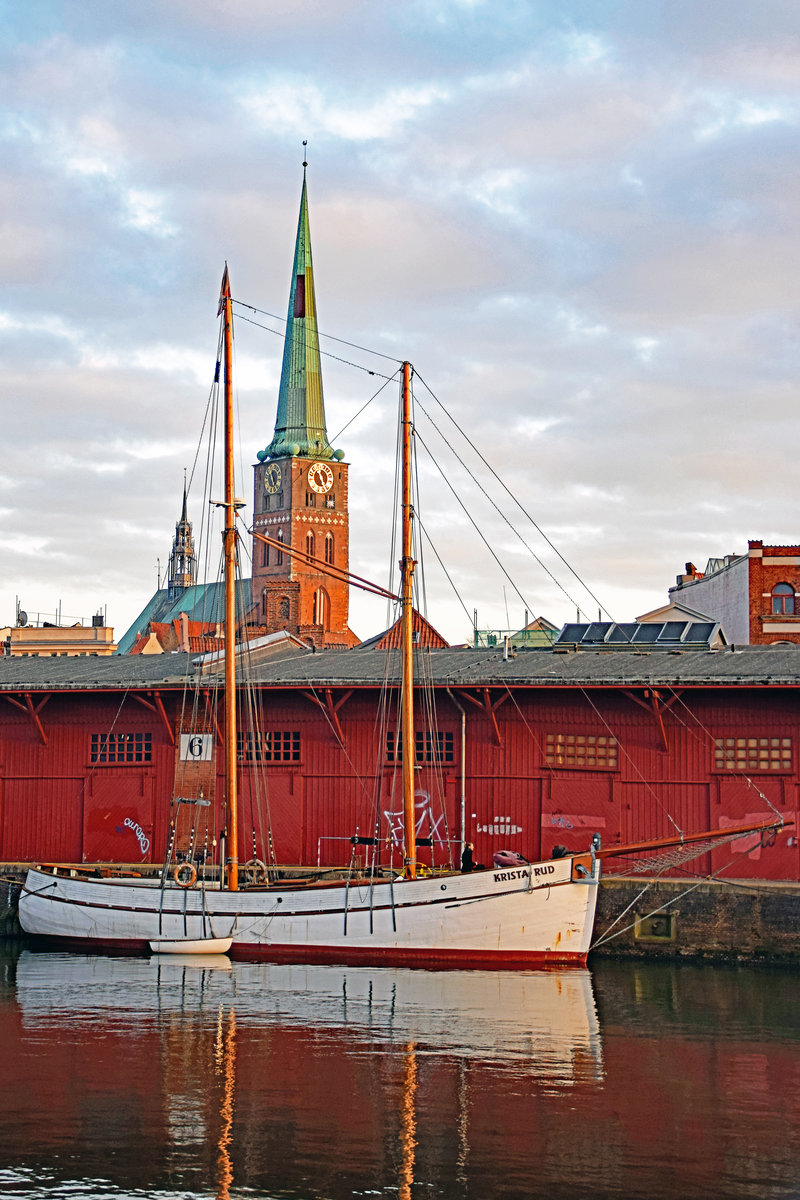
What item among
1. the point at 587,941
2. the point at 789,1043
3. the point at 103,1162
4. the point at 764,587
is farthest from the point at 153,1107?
the point at 764,587

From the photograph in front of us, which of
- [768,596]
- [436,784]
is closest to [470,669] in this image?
[436,784]

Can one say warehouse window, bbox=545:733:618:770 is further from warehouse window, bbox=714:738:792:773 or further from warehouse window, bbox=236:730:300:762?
warehouse window, bbox=236:730:300:762

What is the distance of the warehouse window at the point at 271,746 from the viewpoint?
44219 millimetres

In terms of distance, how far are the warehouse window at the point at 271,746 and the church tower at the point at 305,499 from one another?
127159 mm

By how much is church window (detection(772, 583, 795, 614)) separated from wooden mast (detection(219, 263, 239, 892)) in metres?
39.2

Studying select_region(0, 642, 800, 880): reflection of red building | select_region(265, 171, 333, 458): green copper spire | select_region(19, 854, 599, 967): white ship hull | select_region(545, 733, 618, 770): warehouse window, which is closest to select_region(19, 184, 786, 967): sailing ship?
select_region(19, 854, 599, 967): white ship hull

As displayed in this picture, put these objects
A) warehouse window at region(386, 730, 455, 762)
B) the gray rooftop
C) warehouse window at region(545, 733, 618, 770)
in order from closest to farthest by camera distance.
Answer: the gray rooftop < warehouse window at region(545, 733, 618, 770) < warehouse window at region(386, 730, 455, 762)

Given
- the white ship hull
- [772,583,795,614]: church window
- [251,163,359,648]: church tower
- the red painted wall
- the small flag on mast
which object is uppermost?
Result: [251,163,359,648]: church tower

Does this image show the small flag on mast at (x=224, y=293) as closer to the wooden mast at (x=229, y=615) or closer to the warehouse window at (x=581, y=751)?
the wooden mast at (x=229, y=615)

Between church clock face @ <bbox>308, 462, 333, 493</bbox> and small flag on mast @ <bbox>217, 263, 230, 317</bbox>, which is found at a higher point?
church clock face @ <bbox>308, 462, 333, 493</bbox>

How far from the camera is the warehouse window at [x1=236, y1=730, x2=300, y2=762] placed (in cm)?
4422

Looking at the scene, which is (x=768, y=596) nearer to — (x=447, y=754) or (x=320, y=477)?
(x=447, y=754)

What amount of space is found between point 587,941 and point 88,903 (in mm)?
13993

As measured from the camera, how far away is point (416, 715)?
43094 mm
